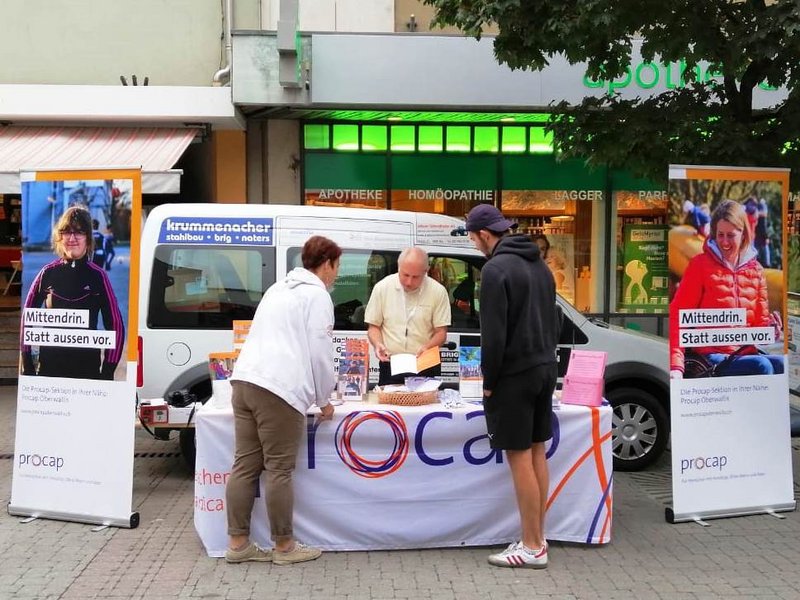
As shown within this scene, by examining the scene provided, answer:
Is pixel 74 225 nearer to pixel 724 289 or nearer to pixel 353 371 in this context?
pixel 353 371

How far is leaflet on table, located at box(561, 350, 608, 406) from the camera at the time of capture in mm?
4773

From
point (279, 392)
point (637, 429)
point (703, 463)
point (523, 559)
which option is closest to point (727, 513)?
point (703, 463)

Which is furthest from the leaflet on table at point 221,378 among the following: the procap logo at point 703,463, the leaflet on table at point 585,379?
the procap logo at point 703,463

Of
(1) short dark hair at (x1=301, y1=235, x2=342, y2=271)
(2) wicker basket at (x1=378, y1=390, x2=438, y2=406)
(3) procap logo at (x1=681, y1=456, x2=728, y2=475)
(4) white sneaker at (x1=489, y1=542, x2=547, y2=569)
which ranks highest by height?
(1) short dark hair at (x1=301, y1=235, x2=342, y2=271)

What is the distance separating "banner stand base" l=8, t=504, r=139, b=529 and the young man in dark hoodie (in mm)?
2297

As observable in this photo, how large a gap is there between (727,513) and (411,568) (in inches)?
88.7

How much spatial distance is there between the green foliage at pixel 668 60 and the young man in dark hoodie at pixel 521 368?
2.12m

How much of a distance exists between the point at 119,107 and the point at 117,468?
6376mm

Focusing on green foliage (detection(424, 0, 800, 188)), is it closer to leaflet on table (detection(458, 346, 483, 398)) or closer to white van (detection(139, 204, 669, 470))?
white van (detection(139, 204, 669, 470))

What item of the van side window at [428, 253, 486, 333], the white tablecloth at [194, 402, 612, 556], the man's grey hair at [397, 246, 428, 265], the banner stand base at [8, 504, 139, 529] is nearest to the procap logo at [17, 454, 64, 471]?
the banner stand base at [8, 504, 139, 529]

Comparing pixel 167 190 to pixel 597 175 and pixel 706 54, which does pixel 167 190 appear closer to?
pixel 706 54

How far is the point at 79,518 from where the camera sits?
17.0 feet

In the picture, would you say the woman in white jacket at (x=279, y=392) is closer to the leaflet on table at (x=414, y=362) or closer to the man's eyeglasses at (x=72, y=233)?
the leaflet on table at (x=414, y=362)

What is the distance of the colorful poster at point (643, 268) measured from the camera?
12008mm
